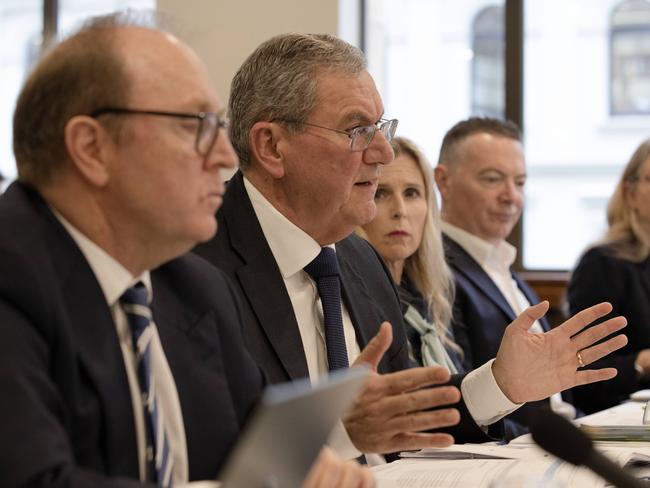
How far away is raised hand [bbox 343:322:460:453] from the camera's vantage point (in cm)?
168

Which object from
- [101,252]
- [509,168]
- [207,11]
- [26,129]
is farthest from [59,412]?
[207,11]

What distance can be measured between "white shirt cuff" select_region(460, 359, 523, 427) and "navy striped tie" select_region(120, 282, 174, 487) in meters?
1.03

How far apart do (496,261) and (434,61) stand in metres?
2.03

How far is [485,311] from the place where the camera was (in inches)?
151

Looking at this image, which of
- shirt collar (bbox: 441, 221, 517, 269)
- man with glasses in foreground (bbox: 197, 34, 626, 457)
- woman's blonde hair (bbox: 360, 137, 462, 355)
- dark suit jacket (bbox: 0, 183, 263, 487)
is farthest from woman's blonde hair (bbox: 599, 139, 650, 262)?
dark suit jacket (bbox: 0, 183, 263, 487)

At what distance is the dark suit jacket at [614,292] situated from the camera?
14.8ft

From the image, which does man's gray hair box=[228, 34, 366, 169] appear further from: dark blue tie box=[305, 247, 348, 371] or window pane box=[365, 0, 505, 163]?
window pane box=[365, 0, 505, 163]

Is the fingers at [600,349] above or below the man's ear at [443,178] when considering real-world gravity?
below

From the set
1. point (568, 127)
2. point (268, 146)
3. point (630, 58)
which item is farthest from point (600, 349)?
point (630, 58)

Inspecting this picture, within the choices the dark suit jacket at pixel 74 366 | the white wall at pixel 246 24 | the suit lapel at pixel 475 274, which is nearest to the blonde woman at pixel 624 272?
the suit lapel at pixel 475 274

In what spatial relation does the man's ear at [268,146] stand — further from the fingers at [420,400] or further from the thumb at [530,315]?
the fingers at [420,400]

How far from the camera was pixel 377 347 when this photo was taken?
177 cm

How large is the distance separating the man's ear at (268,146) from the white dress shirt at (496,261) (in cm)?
177

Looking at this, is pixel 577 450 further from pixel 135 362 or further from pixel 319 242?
pixel 319 242
